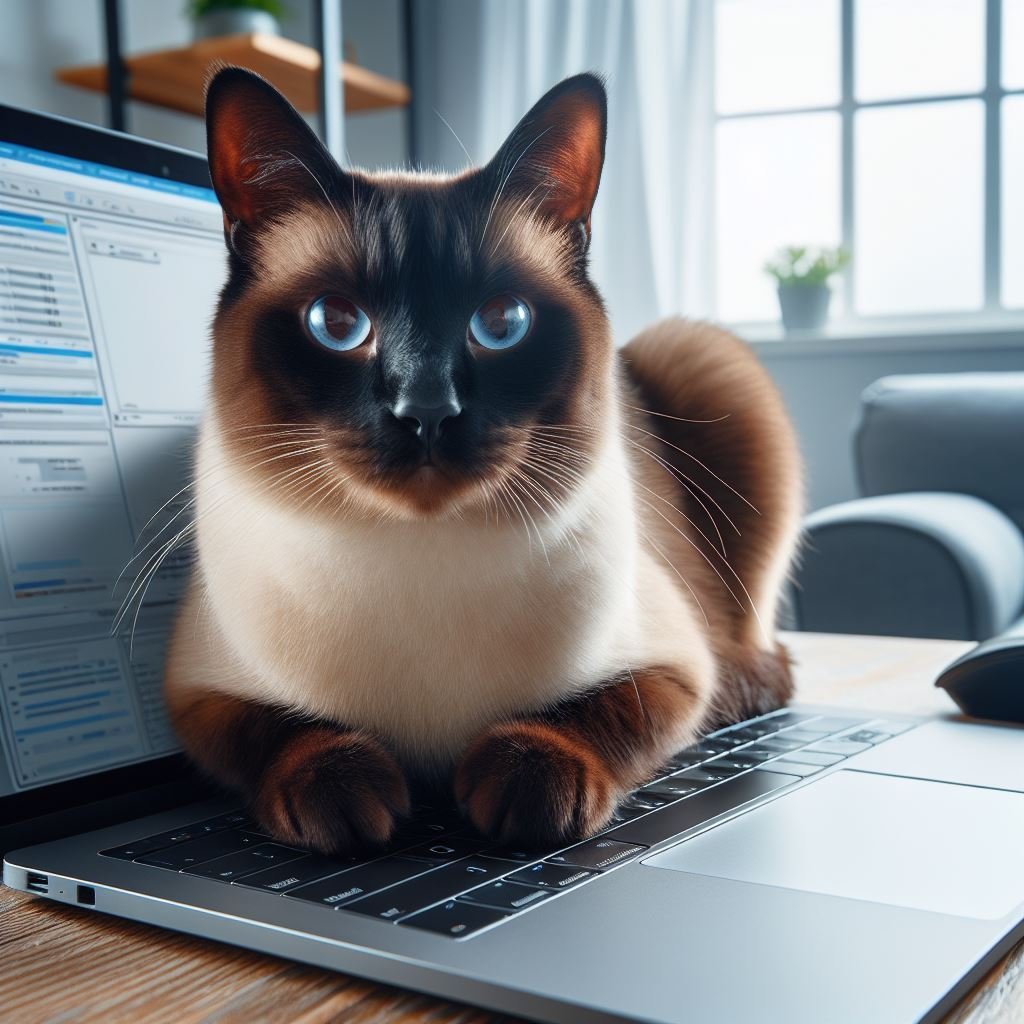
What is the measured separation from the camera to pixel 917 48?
3.77 meters

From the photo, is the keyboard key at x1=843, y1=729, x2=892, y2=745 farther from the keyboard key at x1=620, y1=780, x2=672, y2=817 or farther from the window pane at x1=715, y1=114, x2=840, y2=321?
the window pane at x1=715, y1=114, x2=840, y2=321

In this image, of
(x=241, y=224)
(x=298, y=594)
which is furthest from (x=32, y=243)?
(x=298, y=594)

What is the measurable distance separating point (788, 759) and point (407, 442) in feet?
1.14

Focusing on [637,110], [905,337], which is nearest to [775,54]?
[637,110]

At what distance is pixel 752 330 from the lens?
403 cm

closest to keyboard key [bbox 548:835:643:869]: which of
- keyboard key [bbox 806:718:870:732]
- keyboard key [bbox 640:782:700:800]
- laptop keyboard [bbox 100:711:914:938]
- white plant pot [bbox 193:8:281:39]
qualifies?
laptop keyboard [bbox 100:711:914:938]

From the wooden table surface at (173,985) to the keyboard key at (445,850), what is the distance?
11 cm

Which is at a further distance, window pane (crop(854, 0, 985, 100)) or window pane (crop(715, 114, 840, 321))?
window pane (crop(715, 114, 840, 321))

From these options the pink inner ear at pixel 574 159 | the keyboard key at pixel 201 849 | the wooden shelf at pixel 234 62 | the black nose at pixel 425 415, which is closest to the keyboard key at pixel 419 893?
the keyboard key at pixel 201 849

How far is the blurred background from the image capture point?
361cm

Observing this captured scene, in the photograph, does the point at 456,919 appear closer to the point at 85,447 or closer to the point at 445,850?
the point at 445,850

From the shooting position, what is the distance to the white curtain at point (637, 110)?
380 cm

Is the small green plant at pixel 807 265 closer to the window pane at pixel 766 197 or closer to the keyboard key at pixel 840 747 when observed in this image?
the window pane at pixel 766 197

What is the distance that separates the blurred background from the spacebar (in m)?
3.01
